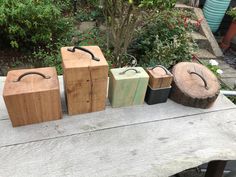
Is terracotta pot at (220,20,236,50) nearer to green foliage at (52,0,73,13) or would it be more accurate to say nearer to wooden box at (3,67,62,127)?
green foliage at (52,0,73,13)

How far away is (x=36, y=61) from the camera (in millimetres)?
2574

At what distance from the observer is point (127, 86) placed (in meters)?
0.99

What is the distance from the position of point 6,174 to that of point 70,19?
271cm

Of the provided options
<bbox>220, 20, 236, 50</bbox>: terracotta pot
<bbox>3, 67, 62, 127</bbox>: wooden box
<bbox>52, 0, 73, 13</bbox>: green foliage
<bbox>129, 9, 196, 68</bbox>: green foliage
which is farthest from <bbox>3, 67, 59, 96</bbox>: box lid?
<bbox>220, 20, 236, 50</bbox>: terracotta pot

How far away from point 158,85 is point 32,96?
556 millimetres

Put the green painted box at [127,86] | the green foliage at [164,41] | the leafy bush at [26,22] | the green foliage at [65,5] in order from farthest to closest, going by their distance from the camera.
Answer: the green foliage at [65,5], the green foliage at [164,41], the leafy bush at [26,22], the green painted box at [127,86]

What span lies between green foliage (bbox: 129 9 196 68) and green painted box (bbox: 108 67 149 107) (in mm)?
1329

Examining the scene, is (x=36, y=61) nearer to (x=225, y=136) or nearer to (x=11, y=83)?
(x=11, y=83)

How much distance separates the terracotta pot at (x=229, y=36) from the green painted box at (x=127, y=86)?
3451 mm

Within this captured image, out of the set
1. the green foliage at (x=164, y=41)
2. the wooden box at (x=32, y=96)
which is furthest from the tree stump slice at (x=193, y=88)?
the green foliage at (x=164, y=41)

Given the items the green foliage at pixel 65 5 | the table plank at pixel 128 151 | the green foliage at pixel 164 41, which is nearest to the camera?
the table plank at pixel 128 151

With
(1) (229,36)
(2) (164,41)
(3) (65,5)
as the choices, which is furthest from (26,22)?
(1) (229,36)

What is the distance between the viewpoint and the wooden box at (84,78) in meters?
0.86

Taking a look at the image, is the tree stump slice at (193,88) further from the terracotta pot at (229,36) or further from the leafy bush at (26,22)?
the terracotta pot at (229,36)
